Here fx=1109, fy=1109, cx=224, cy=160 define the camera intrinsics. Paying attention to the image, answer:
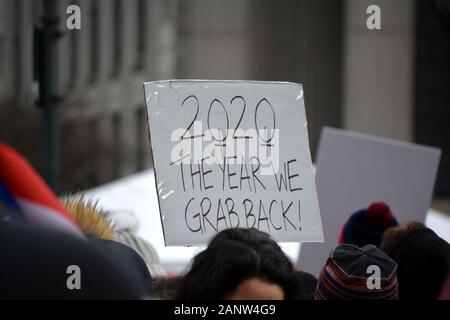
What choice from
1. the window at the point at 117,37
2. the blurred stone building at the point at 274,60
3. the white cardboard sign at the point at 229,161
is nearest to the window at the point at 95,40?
the blurred stone building at the point at 274,60

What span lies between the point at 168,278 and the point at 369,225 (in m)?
1.09

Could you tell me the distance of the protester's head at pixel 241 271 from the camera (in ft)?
7.69

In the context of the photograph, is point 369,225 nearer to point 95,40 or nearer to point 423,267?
point 423,267

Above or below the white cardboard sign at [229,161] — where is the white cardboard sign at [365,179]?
below

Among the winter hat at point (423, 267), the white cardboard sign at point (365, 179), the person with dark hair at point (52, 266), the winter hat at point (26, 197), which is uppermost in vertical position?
the winter hat at point (26, 197)

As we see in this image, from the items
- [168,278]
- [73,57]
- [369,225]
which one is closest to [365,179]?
[369,225]

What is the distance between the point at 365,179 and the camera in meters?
5.57

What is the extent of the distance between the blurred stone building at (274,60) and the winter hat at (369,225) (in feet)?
71.0

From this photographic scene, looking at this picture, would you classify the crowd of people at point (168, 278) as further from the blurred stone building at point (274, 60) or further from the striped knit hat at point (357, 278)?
the blurred stone building at point (274, 60)

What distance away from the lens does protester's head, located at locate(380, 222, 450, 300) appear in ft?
10.4

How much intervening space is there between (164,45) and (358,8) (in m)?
5.94

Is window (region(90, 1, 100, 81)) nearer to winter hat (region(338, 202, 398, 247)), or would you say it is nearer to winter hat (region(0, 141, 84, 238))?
winter hat (region(338, 202, 398, 247))
